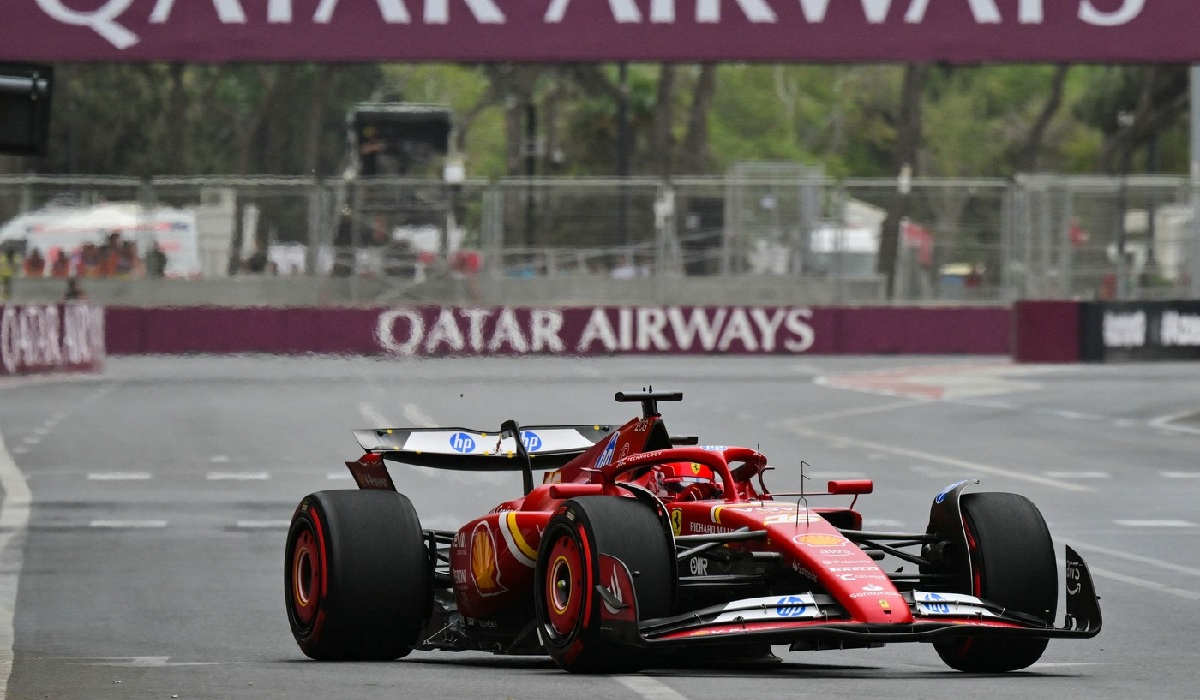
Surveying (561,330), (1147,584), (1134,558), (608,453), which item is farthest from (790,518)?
(561,330)

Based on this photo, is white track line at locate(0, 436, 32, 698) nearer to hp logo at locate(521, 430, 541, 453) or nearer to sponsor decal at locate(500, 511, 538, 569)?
sponsor decal at locate(500, 511, 538, 569)

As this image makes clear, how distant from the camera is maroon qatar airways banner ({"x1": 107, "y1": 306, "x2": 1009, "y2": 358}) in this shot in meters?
37.9

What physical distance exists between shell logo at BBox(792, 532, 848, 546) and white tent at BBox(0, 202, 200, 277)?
103 ft

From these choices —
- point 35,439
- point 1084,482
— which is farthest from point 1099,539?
point 35,439

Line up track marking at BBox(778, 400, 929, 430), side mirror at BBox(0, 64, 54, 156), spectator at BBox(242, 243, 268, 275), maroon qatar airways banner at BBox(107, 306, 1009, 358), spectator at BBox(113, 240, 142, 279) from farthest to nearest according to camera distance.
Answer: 1. spectator at BBox(242, 243, 268, 275)
2. spectator at BBox(113, 240, 142, 279)
3. maroon qatar airways banner at BBox(107, 306, 1009, 358)
4. track marking at BBox(778, 400, 929, 430)
5. side mirror at BBox(0, 64, 54, 156)

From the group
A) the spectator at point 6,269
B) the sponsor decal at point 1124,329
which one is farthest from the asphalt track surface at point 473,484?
the spectator at point 6,269

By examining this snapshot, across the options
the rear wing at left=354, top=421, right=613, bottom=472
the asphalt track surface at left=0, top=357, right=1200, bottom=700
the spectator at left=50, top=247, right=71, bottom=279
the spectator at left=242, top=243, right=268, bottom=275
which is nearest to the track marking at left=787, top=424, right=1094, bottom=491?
the asphalt track surface at left=0, top=357, right=1200, bottom=700

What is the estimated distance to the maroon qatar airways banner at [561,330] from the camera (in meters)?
37.9

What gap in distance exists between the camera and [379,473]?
9664mm

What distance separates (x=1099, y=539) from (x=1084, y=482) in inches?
167

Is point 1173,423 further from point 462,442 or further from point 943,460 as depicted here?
point 462,442

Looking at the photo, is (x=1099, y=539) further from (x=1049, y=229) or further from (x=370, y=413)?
(x=1049, y=229)

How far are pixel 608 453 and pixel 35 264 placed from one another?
3016 cm

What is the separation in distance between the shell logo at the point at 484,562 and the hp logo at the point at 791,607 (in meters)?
1.50
